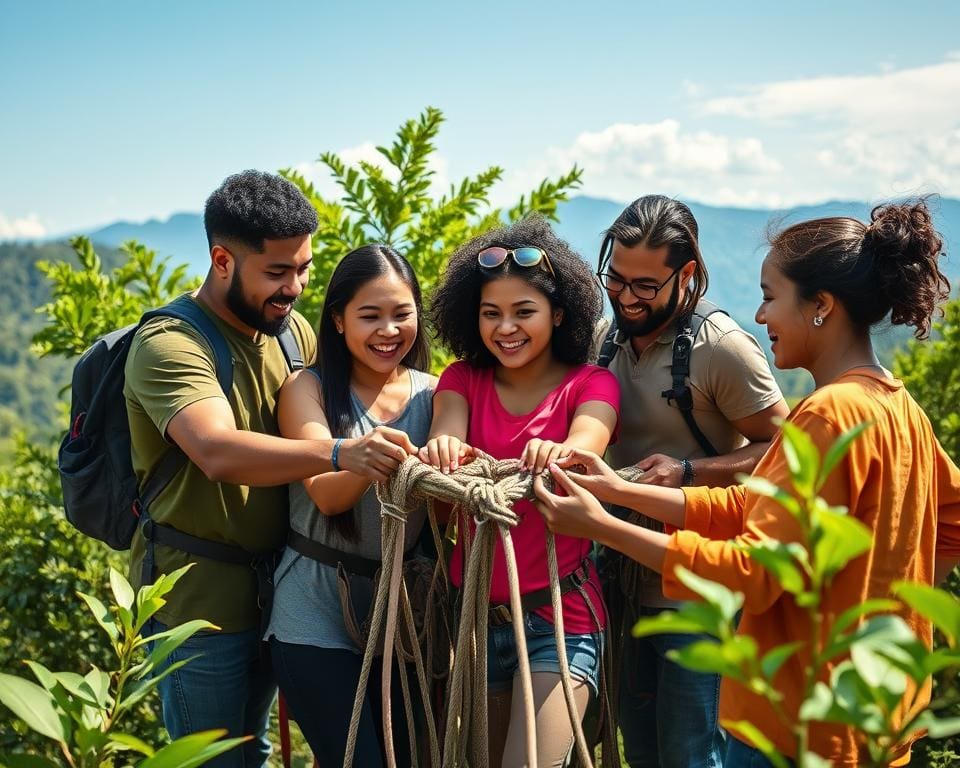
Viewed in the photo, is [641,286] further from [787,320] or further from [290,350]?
[290,350]

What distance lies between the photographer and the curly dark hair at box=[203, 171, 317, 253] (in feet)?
8.85

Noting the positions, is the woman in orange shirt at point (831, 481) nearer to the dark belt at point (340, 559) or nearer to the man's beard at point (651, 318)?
the man's beard at point (651, 318)

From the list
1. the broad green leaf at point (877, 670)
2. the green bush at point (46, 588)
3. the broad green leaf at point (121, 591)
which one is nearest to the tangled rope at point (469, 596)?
the broad green leaf at point (121, 591)

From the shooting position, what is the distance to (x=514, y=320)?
2627mm

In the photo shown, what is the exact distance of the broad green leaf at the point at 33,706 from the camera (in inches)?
45.9

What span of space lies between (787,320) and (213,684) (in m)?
1.74

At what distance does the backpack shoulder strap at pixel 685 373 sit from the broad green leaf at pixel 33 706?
181 centimetres

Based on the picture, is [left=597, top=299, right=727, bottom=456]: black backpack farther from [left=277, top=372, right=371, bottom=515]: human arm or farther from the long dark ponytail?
[left=277, top=372, right=371, bottom=515]: human arm

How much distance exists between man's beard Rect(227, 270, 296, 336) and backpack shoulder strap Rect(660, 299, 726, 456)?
1054 millimetres

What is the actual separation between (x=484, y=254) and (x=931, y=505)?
1252 millimetres

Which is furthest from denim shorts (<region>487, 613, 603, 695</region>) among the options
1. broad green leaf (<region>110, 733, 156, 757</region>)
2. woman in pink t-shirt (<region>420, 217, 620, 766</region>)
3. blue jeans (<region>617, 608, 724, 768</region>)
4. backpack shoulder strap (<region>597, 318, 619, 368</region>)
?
broad green leaf (<region>110, 733, 156, 757</region>)

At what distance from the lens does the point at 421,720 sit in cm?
269

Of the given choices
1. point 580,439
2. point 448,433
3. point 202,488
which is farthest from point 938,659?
point 202,488

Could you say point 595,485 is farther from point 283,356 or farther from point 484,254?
point 283,356
